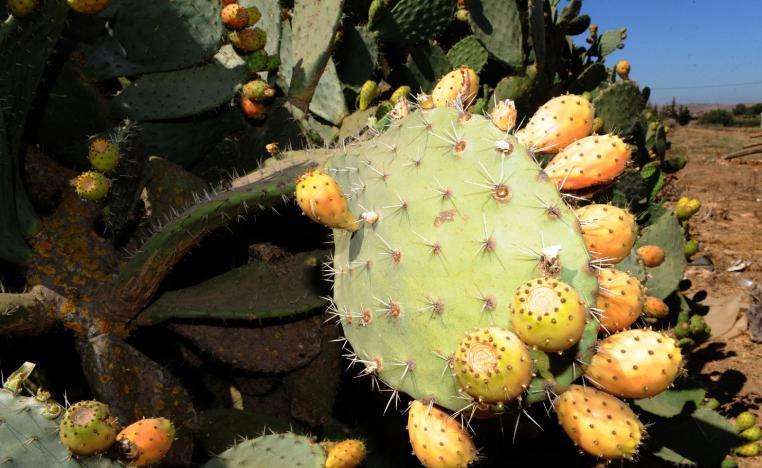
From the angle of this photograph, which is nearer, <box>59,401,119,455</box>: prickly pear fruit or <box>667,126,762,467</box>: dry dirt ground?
<box>59,401,119,455</box>: prickly pear fruit

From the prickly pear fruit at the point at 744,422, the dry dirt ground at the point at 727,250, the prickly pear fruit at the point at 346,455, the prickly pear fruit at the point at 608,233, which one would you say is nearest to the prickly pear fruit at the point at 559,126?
the prickly pear fruit at the point at 608,233

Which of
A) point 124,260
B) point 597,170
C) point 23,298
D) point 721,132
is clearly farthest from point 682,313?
point 721,132

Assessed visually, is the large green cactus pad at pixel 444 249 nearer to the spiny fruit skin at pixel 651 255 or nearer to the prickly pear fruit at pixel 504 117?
the prickly pear fruit at pixel 504 117

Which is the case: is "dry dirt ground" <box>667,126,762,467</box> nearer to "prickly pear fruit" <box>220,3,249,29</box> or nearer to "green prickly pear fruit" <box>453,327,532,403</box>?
"green prickly pear fruit" <box>453,327,532,403</box>

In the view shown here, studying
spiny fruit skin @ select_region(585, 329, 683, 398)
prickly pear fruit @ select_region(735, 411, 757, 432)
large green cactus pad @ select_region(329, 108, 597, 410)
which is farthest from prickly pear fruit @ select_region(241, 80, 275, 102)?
prickly pear fruit @ select_region(735, 411, 757, 432)

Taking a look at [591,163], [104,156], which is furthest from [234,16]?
[591,163]

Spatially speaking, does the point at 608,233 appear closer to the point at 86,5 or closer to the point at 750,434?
the point at 86,5
